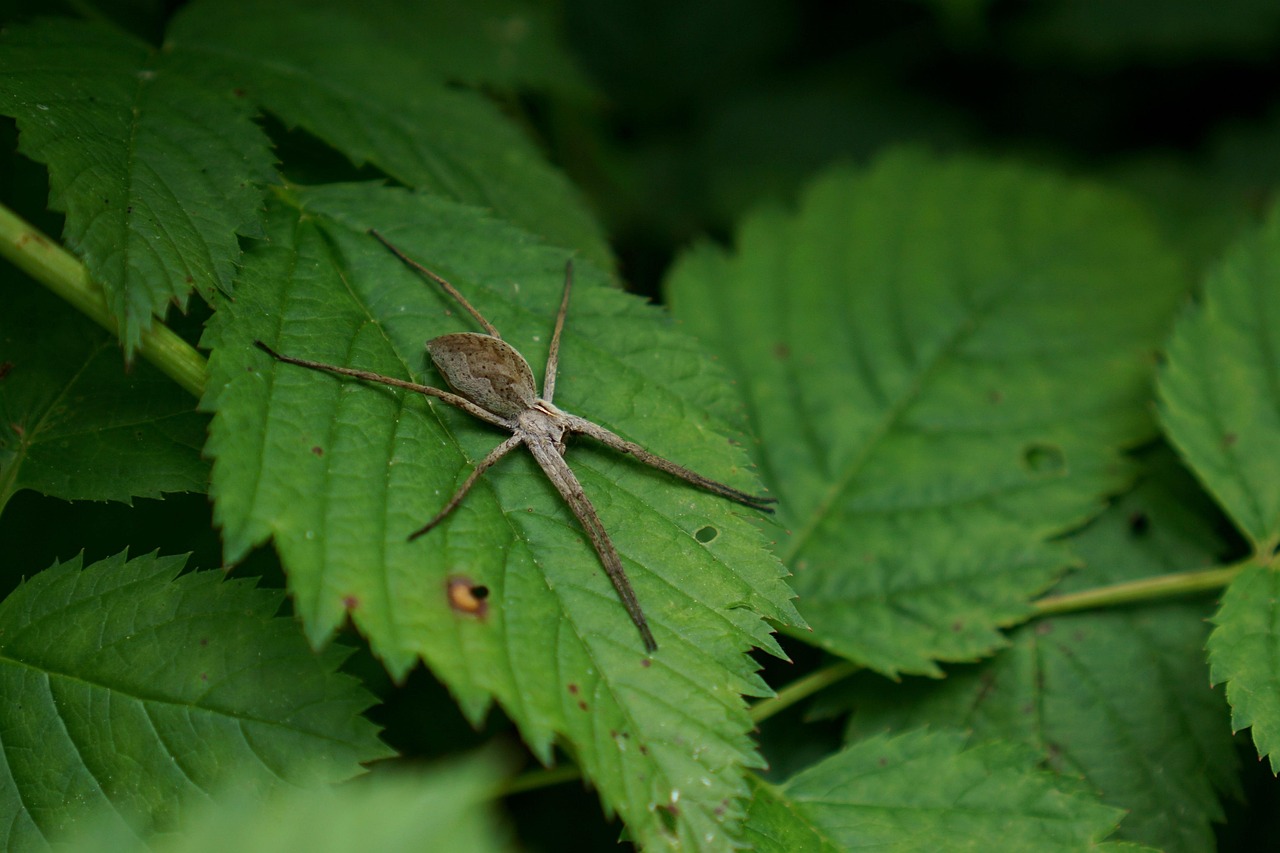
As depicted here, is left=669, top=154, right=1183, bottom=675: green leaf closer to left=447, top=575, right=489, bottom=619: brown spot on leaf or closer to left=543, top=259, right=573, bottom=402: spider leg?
left=543, top=259, right=573, bottom=402: spider leg

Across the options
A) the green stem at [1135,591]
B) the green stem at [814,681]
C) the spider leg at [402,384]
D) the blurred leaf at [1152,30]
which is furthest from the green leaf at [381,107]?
the blurred leaf at [1152,30]

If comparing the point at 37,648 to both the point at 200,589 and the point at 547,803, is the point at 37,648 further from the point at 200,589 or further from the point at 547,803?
the point at 547,803

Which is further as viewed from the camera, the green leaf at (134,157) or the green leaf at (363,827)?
the green leaf at (134,157)

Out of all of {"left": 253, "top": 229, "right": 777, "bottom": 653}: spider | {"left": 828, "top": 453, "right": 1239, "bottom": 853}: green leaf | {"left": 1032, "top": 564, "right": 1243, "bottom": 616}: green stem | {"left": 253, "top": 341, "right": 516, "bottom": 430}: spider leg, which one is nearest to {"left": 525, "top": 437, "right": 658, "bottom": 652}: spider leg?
{"left": 253, "top": 229, "right": 777, "bottom": 653}: spider

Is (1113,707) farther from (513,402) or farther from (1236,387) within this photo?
(513,402)

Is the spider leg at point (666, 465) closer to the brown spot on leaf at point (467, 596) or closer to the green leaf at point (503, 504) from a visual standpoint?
the green leaf at point (503, 504)

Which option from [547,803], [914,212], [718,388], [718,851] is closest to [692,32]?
[914,212]
